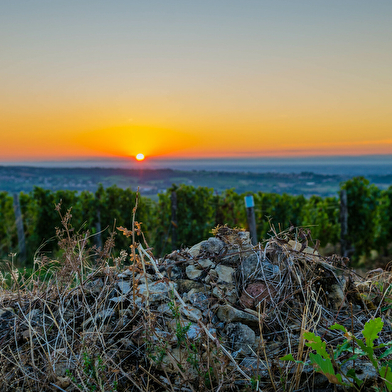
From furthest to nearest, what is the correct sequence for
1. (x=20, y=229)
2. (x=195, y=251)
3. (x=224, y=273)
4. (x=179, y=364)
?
(x=20, y=229) < (x=195, y=251) < (x=224, y=273) < (x=179, y=364)

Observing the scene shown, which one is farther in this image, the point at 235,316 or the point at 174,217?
the point at 174,217

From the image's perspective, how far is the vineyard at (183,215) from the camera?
10391 mm

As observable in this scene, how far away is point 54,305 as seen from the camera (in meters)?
2.83

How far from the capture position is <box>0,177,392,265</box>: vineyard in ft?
34.1

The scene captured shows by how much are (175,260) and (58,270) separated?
3.79ft

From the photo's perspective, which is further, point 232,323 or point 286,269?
point 286,269

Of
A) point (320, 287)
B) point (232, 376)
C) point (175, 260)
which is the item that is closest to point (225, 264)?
point (175, 260)

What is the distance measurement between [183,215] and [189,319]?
26.2 feet

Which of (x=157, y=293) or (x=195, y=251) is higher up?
(x=195, y=251)

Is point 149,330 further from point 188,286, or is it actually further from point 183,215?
point 183,215

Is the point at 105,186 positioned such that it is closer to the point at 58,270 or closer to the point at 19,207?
the point at 19,207

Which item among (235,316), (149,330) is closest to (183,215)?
(235,316)

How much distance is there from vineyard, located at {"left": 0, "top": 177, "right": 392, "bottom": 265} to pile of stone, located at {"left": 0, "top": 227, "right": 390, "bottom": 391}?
711cm

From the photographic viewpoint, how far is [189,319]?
245cm
